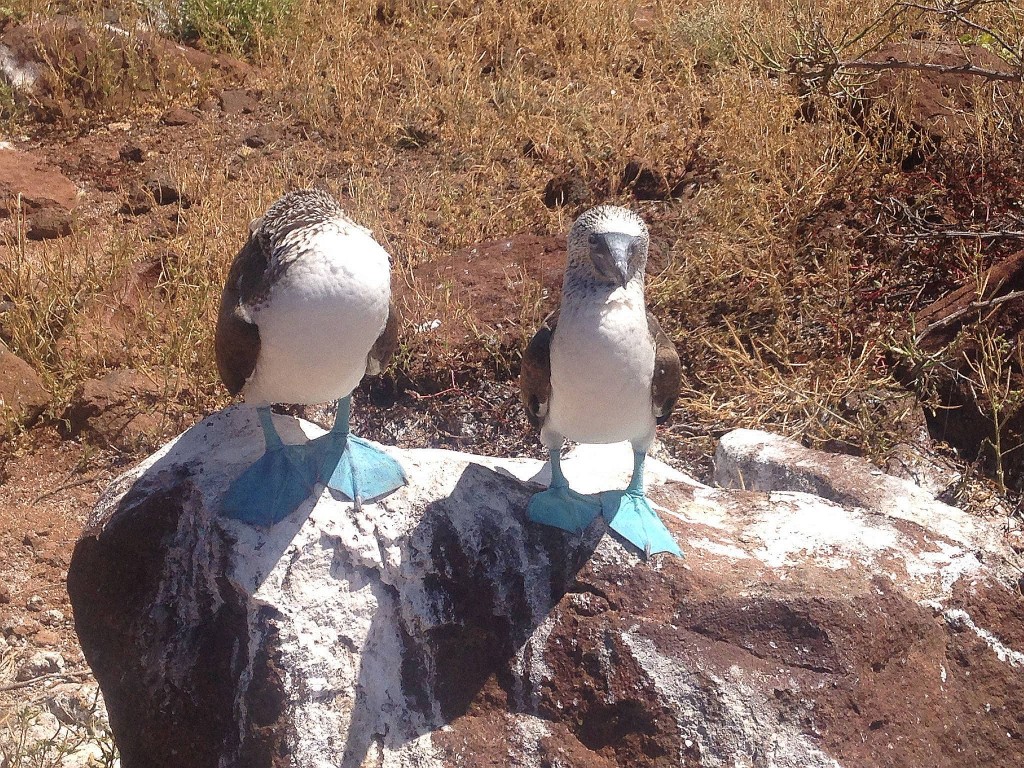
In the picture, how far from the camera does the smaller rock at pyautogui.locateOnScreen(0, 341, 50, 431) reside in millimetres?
4594

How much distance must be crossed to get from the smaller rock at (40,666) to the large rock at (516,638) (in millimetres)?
1002

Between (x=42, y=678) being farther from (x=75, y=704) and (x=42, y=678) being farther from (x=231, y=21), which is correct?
(x=231, y=21)

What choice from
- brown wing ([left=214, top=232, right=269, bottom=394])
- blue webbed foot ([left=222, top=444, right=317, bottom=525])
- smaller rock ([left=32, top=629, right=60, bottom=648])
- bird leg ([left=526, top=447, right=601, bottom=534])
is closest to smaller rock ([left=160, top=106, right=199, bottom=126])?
smaller rock ([left=32, top=629, right=60, bottom=648])

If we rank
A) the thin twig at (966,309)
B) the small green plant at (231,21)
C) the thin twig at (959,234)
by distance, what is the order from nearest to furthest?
the thin twig at (966,309) → the thin twig at (959,234) → the small green plant at (231,21)

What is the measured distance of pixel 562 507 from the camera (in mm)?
2943

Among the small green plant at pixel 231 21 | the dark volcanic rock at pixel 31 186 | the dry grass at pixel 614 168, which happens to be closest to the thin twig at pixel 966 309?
the dry grass at pixel 614 168

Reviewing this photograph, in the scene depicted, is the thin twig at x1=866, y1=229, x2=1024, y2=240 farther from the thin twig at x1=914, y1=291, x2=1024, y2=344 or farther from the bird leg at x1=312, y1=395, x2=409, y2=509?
the bird leg at x1=312, y1=395, x2=409, y2=509

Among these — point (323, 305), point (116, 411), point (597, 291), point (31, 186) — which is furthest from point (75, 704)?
Answer: point (31, 186)

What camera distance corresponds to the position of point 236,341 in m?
2.81

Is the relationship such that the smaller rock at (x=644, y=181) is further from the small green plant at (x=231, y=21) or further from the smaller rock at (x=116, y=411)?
the small green plant at (x=231, y=21)

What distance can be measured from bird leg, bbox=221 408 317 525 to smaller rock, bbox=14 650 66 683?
151 centimetres

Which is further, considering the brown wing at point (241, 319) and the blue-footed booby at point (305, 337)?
the brown wing at point (241, 319)

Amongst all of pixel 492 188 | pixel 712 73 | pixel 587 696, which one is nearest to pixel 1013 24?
pixel 712 73

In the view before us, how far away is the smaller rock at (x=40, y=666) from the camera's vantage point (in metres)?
3.79
